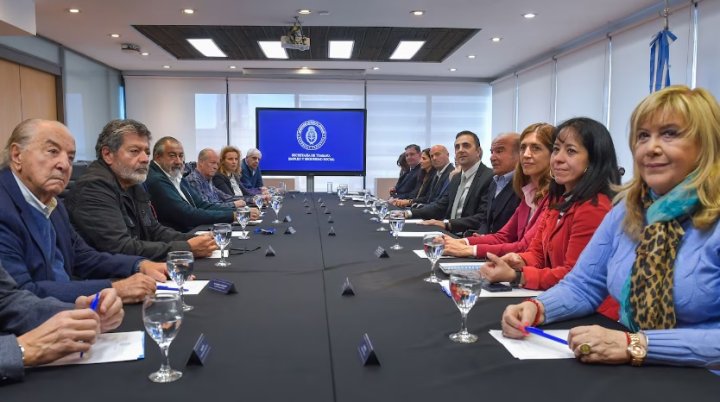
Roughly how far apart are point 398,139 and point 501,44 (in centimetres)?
366

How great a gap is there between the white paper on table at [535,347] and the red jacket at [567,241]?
18.4 inches

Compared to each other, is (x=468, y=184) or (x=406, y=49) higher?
(x=406, y=49)

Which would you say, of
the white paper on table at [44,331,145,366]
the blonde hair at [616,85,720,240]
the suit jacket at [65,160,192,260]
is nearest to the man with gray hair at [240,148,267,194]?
the suit jacket at [65,160,192,260]

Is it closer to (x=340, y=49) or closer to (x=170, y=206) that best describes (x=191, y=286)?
(x=170, y=206)

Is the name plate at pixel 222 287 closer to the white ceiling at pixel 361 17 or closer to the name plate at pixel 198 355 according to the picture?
the name plate at pixel 198 355

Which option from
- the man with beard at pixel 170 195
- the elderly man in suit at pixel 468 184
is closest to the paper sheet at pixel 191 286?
the man with beard at pixel 170 195

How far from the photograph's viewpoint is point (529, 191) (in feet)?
9.62

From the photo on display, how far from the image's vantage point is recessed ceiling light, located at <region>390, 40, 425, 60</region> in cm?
740

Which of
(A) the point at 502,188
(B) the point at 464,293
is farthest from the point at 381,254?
(A) the point at 502,188

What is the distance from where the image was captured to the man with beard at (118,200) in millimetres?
2492

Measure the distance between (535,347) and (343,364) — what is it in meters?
0.47

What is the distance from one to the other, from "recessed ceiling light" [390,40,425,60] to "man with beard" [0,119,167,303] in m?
6.04

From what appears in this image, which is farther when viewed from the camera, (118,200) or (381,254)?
(118,200)

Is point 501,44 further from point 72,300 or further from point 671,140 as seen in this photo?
point 72,300
